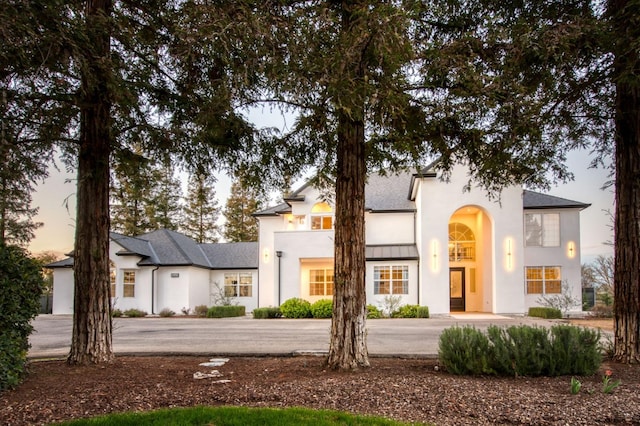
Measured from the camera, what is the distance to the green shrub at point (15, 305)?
18.7ft

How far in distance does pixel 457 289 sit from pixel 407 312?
4.87 meters

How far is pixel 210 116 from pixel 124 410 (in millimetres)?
3804

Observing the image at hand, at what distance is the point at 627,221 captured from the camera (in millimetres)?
7070

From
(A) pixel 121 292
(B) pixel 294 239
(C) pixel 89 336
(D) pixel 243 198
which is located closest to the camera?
(C) pixel 89 336

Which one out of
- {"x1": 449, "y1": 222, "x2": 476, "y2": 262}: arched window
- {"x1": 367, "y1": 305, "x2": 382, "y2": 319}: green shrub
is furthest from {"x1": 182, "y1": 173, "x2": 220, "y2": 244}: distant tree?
{"x1": 367, "y1": 305, "x2": 382, "y2": 319}: green shrub

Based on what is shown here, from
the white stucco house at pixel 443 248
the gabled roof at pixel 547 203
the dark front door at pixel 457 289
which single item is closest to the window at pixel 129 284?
the white stucco house at pixel 443 248

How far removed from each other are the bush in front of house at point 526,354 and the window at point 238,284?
2164 cm

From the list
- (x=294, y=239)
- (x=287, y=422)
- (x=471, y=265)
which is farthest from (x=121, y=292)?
(x=287, y=422)

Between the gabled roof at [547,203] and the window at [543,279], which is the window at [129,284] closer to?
the window at [543,279]

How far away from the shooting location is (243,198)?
42.2 meters

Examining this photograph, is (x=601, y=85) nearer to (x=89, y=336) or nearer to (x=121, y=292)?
(x=89, y=336)

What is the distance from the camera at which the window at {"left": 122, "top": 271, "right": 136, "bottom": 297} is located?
81.1ft

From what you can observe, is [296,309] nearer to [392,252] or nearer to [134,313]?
[392,252]

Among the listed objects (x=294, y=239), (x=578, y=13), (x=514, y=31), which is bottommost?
(x=294, y=239)
